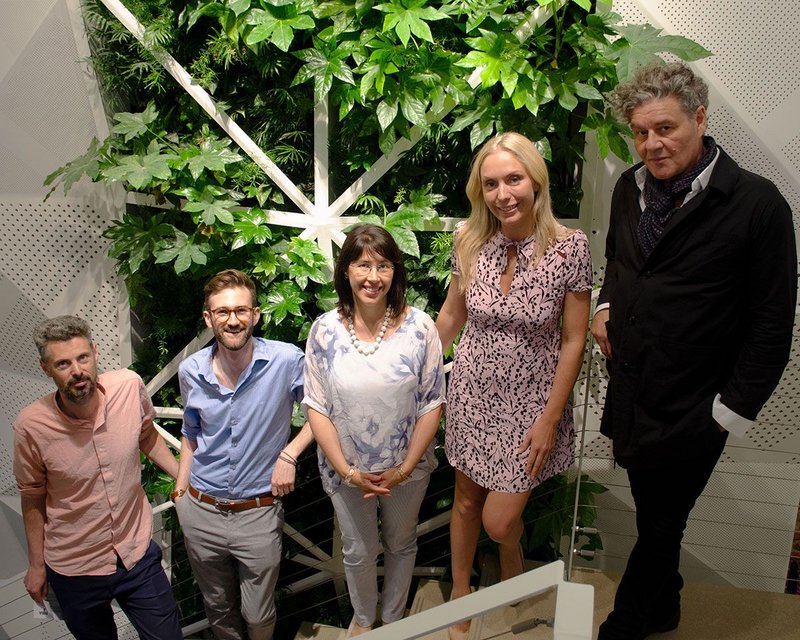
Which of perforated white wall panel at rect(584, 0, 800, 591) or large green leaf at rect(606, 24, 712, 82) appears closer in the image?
large green leaf at rect(606, 24, 712, 82)

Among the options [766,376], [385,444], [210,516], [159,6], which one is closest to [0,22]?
[159,6]

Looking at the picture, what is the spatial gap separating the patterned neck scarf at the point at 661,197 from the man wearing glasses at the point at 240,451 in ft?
4.25

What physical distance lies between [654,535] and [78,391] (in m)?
1.88

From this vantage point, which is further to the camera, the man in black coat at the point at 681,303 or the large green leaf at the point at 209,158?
the large green leaf at the point at 209,158

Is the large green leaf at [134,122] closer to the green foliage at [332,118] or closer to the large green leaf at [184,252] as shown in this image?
the green foliage at [332,118]

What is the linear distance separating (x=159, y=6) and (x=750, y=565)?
357 centimetres

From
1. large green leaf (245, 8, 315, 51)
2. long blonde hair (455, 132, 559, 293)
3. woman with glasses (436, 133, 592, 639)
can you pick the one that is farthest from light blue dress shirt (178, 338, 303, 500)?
large green leaf (245, 8, 315, 51)

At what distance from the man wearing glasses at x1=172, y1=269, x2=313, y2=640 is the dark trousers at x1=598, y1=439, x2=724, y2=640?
1.18 meters

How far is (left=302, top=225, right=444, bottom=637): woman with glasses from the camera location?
2480 mm

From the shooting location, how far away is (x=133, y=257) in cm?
340

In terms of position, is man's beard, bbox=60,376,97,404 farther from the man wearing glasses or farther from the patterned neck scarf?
the patterned neck scarf

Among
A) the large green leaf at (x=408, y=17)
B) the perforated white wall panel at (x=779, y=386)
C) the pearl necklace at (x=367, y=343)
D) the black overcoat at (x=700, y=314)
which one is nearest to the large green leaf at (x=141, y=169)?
the large green leaf at (x=408, y=17)

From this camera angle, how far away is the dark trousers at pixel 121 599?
2729 millimetres

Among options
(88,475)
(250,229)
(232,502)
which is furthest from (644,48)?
(88,475)
